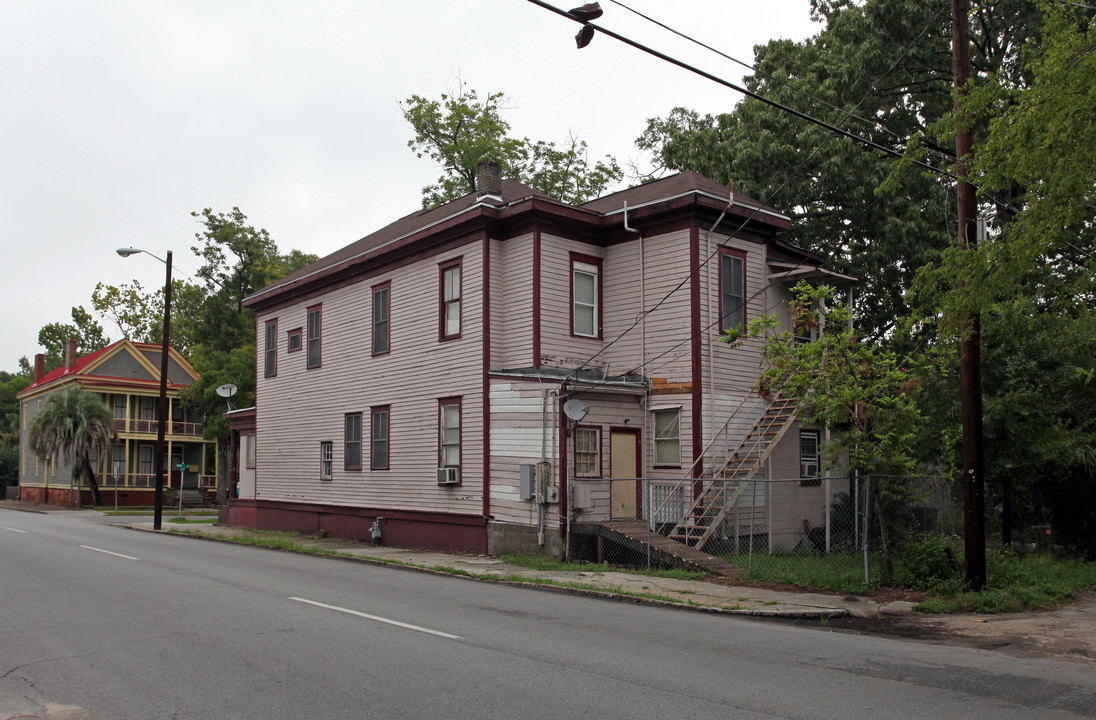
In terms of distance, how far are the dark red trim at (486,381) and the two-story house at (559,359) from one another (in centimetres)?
5

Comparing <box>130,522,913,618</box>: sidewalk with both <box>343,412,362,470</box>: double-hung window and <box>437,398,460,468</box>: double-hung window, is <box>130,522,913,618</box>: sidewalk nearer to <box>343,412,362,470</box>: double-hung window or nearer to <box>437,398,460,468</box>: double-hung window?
<box>437,398,460,468</box>: double-hung window

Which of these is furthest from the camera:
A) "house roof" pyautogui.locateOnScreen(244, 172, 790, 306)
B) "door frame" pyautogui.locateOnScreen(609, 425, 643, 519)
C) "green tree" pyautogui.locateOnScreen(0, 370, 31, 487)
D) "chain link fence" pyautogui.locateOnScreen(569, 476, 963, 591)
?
"green tree" pyautogui.locateOnScreen(0, 370, 31, 487)

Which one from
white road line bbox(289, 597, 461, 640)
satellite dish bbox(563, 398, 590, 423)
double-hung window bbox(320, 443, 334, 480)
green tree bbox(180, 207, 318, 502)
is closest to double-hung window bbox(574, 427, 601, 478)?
satellite dish bbox(563, 398, 590, 423)

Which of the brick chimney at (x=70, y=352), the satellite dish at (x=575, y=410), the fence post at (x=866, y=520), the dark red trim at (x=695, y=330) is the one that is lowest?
the fence post at (x=866, y=520)

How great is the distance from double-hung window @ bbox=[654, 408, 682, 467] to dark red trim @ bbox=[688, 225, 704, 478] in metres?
0.49

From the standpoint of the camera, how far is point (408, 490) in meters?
22.6

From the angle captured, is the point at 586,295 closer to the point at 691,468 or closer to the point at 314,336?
the point at 691,468

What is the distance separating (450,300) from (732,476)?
815cm

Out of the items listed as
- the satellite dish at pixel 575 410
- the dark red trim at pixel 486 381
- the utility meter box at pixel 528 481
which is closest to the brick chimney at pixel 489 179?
the dark red trim at pixel 486 381

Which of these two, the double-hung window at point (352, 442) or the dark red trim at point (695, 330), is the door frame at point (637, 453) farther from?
the double-hung window at point (352, 442)

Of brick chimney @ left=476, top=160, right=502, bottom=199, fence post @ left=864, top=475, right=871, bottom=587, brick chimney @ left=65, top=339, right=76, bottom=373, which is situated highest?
brick chimney @ left=476, top=160, right=502, bottom=199

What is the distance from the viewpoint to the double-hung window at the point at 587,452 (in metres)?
19.2

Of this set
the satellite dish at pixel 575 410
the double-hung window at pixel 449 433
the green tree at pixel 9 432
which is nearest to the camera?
the satellite dish at pixel 575 410

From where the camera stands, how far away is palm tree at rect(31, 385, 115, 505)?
50094mm
